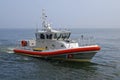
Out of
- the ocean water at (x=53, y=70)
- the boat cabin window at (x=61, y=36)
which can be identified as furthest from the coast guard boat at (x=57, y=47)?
the ocean water at (x=53, y=70)

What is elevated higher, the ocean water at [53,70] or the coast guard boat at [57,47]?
the coast guard boat at [57,47]

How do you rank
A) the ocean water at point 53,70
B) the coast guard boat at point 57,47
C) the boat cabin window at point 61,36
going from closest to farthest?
1. the ocean water at point 53,70
2. the coast guard boat at point 57,47
3. the boat cabin window at point 61,36

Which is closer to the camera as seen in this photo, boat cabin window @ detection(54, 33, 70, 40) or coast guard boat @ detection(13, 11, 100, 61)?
coast guard boat @ detection(13, 11, 100, 61)

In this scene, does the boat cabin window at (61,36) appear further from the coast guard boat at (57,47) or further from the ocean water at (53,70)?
the ocean water at (53,70)

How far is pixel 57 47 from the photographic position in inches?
1070

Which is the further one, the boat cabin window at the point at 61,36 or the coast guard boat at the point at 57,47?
the boat cabin window at the point at 61,36

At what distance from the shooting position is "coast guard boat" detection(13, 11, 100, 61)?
25.1 meters

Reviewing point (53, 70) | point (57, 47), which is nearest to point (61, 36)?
point (57, 47)

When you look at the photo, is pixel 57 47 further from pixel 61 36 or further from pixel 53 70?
pixel 53 70

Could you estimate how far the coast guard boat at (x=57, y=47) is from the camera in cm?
2510

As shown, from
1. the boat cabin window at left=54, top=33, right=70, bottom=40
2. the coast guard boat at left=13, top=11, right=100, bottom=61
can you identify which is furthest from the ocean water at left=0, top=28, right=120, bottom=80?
the boat cabin window at left=54, top=33, right=70, bottom=40

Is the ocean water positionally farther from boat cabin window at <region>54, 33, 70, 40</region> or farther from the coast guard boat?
boat cabin window at <region>54, 33, 70, 40</region>

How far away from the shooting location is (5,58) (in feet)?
94.8

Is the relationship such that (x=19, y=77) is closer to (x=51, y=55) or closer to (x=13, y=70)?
(x=13, y=70)
